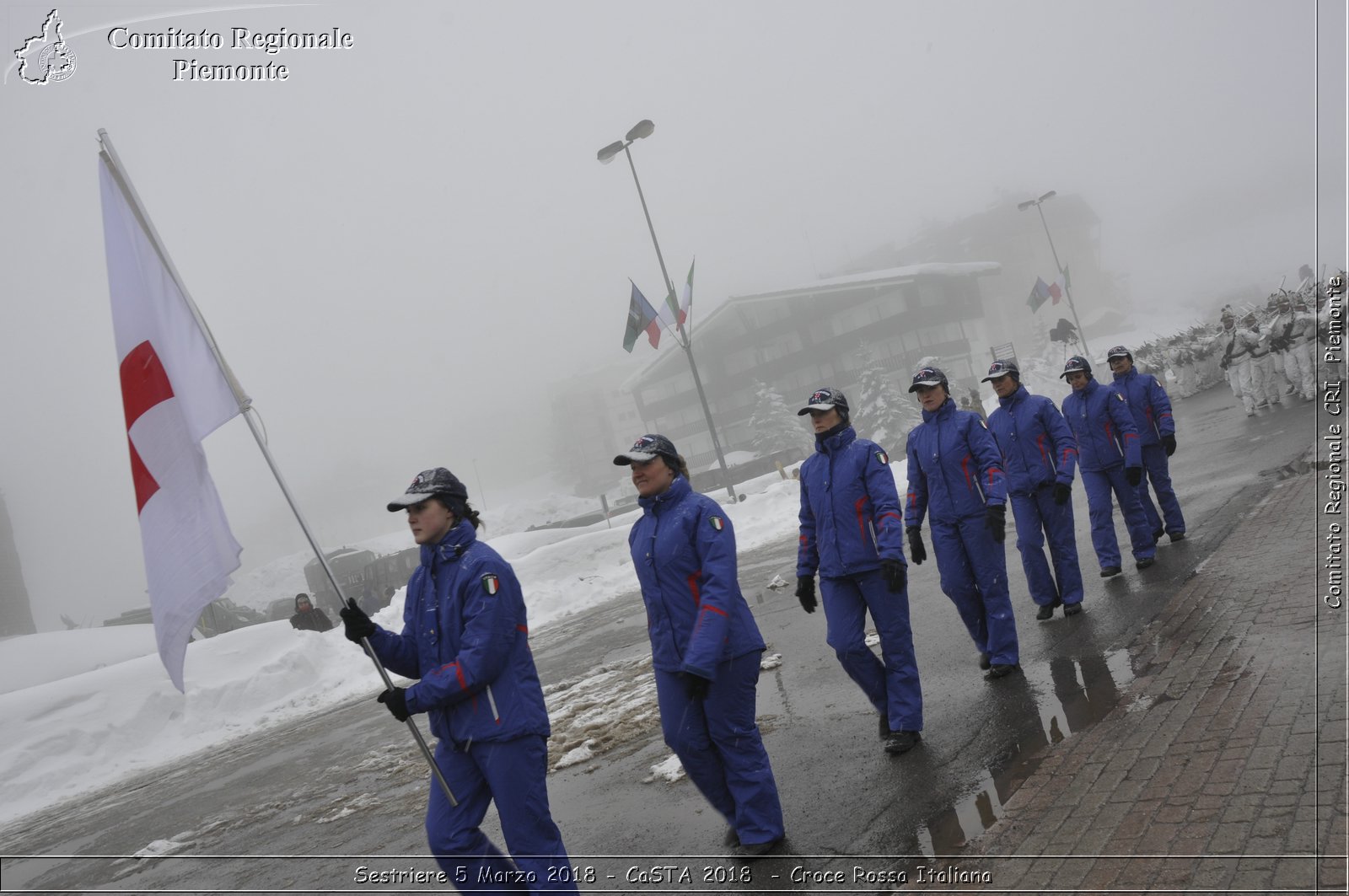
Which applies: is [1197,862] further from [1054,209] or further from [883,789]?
[1054,209]

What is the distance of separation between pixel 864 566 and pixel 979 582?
130 cm

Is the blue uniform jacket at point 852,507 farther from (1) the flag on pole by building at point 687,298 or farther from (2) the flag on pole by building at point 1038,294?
(2) the flag on pole by building at point 1038,294

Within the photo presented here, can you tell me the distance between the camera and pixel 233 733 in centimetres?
1370

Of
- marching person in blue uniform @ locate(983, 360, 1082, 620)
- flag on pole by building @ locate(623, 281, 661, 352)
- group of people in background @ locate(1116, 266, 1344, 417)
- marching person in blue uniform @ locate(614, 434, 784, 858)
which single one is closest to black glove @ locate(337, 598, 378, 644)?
marching person in blue uniform @ locate(614, 434, 784, 858)

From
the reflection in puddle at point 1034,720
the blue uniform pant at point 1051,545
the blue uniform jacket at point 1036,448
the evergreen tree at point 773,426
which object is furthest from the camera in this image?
the evergreen tree at point 773,426

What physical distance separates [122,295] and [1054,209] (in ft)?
307

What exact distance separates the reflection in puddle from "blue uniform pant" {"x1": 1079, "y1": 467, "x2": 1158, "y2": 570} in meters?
2.42

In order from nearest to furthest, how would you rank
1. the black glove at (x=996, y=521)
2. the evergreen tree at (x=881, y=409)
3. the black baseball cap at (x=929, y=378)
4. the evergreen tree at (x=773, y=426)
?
the black glove at (x=996, y=521) → the black baseball cap at (x=929, y=378) → the evergreen tree at (x=881, y=409) → the evergreen tree at (x=773, y=426)

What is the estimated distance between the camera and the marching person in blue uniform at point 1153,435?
8320mm

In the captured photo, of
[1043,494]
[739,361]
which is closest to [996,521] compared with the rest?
[1043,494]

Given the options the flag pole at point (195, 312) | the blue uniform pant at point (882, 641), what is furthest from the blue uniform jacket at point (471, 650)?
the blue uniform pant at point (882, 641)

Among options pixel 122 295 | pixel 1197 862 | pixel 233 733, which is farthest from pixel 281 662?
pixel 1197 862

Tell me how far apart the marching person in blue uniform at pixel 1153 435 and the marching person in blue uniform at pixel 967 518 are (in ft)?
9.38

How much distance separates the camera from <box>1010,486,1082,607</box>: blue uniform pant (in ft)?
22.5
